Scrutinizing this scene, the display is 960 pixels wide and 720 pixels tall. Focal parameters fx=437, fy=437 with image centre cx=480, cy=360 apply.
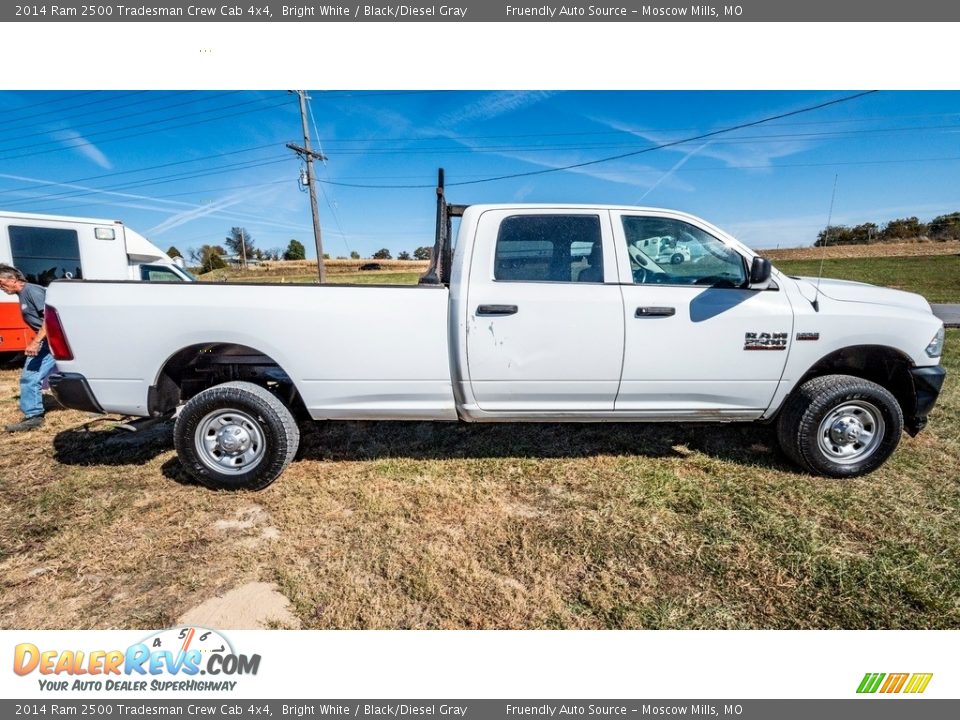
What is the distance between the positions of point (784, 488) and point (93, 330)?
15.5 feet

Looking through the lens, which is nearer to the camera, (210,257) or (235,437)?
(235,437)

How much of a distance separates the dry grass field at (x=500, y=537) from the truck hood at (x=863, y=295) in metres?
1.24

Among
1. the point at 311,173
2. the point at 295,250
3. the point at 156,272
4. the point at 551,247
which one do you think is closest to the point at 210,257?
the point at 295,250

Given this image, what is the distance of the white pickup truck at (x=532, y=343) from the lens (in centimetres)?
287

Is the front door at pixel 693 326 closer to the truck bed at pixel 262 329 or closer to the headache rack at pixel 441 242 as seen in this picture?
the truck bed at pixel 262 329

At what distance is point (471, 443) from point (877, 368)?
322cm

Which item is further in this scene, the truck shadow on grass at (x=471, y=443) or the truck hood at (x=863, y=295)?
the truck shadow on grass at (x=471, y=443)

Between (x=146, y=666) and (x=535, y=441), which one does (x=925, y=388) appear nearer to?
(x=535, y=441)

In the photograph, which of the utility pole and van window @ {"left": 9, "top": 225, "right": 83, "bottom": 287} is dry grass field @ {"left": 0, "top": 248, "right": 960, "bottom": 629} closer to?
van window @ {"left": 9, "top": 225, "right": 83, "bottom": 287}

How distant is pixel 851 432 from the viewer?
3.12m

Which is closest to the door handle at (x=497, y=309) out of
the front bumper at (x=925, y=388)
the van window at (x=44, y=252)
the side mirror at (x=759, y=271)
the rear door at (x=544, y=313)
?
the rear door at (x=544, y=313)

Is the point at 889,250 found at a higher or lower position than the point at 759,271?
higher

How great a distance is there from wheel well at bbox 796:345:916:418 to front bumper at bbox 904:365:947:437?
1.2 inches

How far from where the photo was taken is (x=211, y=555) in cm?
245
